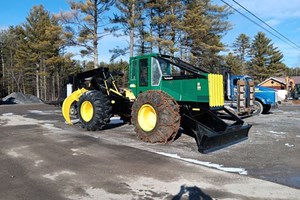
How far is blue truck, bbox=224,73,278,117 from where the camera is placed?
1416cm

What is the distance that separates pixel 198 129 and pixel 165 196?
3.46 metres

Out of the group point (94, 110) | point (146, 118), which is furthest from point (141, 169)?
point (94, 110)

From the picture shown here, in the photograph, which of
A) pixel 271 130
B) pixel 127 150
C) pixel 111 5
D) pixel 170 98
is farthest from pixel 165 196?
pixel 111 5

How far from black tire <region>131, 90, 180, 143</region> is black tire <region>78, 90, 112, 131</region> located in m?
1.84

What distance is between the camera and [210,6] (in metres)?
33.5

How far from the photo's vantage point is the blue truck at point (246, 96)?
14156mm

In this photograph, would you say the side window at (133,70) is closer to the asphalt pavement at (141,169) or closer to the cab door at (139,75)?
the cab door at (139,75)

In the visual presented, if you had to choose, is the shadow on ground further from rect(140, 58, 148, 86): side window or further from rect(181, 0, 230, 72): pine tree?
rect(181, 0, 230, 72): pine tree

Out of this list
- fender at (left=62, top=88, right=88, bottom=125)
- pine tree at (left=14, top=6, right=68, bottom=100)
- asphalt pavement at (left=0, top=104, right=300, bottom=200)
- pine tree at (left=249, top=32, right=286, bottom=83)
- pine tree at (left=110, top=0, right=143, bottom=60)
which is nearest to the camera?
asphalt pavement at (left=0, top=104, right=300, bottom=200)

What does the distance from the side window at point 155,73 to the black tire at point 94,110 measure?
199 cm

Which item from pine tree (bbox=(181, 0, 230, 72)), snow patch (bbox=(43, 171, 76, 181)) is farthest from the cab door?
pine tree (bbox=(181, 0, 230, 72))

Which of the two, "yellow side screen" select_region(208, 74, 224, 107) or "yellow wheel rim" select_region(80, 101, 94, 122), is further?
"yellow wheel rim" select_region(80, 101, 94, 122)

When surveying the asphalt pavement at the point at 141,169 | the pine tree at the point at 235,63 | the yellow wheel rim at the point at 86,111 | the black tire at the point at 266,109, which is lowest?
the asphalt pavement at the point at 141,169

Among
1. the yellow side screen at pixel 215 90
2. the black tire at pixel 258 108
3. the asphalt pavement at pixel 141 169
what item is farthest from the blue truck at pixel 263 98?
the yellow side screen at pixel 215 90
